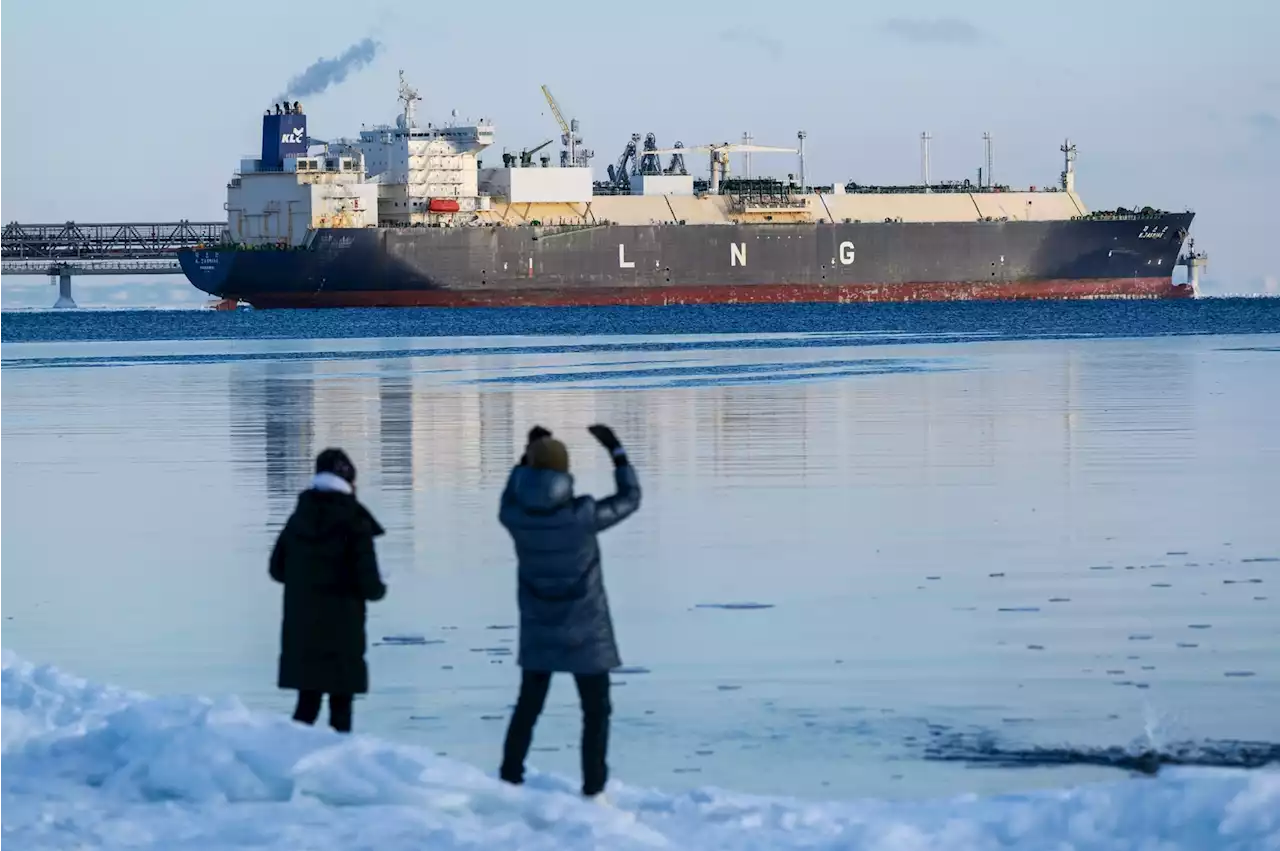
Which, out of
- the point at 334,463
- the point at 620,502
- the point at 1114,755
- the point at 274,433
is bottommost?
the point at 1114,755

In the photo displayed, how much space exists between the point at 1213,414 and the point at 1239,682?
50.2ft

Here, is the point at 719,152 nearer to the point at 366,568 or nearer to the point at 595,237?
the point at 595,237

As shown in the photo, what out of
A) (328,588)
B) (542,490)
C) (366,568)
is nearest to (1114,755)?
(542,490)

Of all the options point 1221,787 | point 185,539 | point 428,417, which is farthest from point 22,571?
point 428,417

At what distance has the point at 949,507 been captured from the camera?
1449 cm

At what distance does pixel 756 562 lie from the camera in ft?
39.5

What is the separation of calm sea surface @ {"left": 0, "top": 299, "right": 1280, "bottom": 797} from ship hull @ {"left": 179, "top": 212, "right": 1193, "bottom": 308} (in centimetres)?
5928

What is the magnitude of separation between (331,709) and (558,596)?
0.98 meters

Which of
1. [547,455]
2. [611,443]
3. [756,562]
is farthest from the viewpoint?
[756,562]

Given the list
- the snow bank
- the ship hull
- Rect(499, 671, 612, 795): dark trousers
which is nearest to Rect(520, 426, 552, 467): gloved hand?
Rect(499, 671, 612, 795): dark trousers

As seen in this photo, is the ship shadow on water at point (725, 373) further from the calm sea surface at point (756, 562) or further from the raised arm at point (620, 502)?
the raised arm at point (620, 502)

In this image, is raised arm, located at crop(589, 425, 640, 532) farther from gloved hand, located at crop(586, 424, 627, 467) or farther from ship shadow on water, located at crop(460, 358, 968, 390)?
ship shadow on water, located at crop(460, 358, 968, 390)

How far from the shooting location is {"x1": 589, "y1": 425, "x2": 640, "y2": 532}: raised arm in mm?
6910

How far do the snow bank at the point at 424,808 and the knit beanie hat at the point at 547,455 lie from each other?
988 millimetres
